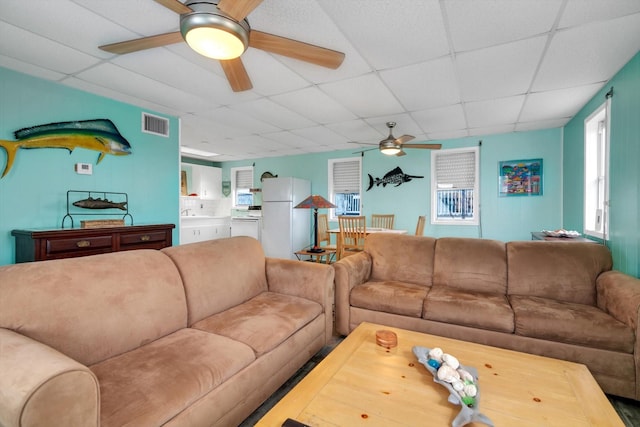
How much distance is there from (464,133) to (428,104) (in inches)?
69.3

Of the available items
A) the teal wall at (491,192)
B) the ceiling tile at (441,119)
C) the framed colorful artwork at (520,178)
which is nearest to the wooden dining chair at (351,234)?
the teal wall at (491,192)

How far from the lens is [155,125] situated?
3.89 meters

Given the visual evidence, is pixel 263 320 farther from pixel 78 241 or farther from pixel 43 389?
pixel 78 241

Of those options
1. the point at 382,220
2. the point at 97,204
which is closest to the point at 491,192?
the point at 382,220

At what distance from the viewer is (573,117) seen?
4.03 metres

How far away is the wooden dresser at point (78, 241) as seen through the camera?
2.59 metres

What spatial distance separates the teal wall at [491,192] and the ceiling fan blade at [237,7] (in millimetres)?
4685

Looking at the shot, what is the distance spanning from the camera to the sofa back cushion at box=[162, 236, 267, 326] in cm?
198

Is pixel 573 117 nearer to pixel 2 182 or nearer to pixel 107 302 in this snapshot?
pixel 107 302

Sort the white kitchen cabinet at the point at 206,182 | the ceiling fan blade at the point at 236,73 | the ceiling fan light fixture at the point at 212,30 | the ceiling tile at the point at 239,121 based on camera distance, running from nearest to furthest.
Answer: the ceiling fan light fixture at the point at 212,30, the ceiling fan blade at the point at 236,73, the ceiling tile at the point at 239,121, the white kitchen cabinet at the point at 206,182

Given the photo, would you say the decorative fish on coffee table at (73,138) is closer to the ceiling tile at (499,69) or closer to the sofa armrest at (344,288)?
the sofa armrest at (344,288)

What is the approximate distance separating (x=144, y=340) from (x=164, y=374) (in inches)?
16.6

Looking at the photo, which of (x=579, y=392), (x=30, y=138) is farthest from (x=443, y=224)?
(x=30, y=138)

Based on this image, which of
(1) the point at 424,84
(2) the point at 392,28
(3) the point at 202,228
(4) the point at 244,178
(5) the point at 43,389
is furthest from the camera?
(4) the point at 244,178
